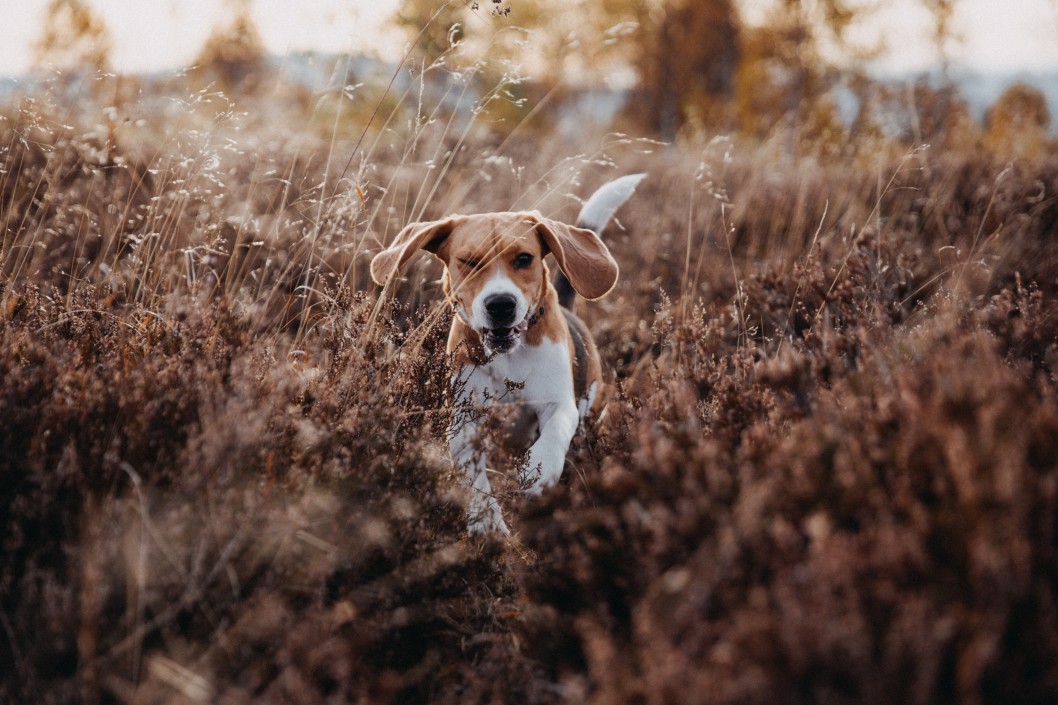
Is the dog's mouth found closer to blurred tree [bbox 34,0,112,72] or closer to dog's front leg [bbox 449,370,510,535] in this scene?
dog's front leg [bbox 449,370,510,535]

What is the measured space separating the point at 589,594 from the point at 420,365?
135 centimetres

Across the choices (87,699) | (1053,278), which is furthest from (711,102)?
(87,699)

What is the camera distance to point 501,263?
10.9 ft

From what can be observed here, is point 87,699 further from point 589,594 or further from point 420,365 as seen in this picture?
point 420,365

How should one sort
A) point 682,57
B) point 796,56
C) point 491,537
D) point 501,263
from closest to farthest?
point 491,537 → point 501,263 → point 796,56 → point 682,57

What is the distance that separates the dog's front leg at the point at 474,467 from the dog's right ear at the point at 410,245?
2.17ft

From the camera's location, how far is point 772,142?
691 cm

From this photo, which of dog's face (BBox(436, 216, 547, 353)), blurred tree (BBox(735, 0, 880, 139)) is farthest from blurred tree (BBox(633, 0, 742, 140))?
dog's face (BBox(436, 216, 547, 353))

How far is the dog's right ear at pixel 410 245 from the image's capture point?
3332 millimetres

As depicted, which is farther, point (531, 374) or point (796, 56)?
point (796, 56)

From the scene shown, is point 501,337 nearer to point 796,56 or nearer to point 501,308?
point 501,308

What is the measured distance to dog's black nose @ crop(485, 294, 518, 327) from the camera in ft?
10.5

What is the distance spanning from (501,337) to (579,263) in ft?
1.73

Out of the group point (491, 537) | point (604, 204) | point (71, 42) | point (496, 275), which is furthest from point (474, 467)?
point (71, 42)
